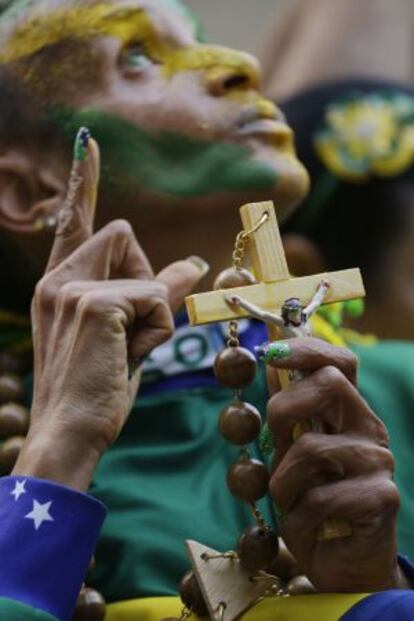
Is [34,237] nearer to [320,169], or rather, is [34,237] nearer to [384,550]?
[384,550]

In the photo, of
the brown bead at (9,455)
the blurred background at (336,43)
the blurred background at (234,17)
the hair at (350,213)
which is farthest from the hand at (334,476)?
the blurred background at (234,17)

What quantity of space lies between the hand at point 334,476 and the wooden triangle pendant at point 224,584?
9 cm

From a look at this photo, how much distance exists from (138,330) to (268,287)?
0.18m

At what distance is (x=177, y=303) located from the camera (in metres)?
1.56

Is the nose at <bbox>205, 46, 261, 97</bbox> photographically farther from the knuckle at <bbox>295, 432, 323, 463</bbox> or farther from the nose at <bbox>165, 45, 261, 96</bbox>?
the knuckle at <bbox>295, 432, 323, 463</bbox>

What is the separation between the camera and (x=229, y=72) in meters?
1.77

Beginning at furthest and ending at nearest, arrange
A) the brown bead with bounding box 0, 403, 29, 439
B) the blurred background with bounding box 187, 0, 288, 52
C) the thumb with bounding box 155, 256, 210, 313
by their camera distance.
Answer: the blurred background with bounding box 187, 0, 288, 52 < the brown bead with bounding box 0, 403, 29, 439 < the thumb with bounding box 155, 256, 210, 313

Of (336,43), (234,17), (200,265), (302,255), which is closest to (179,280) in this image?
(200,265)

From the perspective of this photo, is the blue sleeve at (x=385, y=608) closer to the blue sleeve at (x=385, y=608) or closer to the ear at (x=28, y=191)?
the blue sleeve at (x=385, y=608)

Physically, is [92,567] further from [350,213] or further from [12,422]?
[350,213]

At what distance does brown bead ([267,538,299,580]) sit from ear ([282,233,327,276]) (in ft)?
4.62

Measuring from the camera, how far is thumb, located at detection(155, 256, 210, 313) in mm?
1556

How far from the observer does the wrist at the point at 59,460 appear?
54.4 inches

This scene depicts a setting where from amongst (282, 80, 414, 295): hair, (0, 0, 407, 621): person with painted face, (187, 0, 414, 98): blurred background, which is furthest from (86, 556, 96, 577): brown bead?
(187, 0, 414, 98): blurred background
